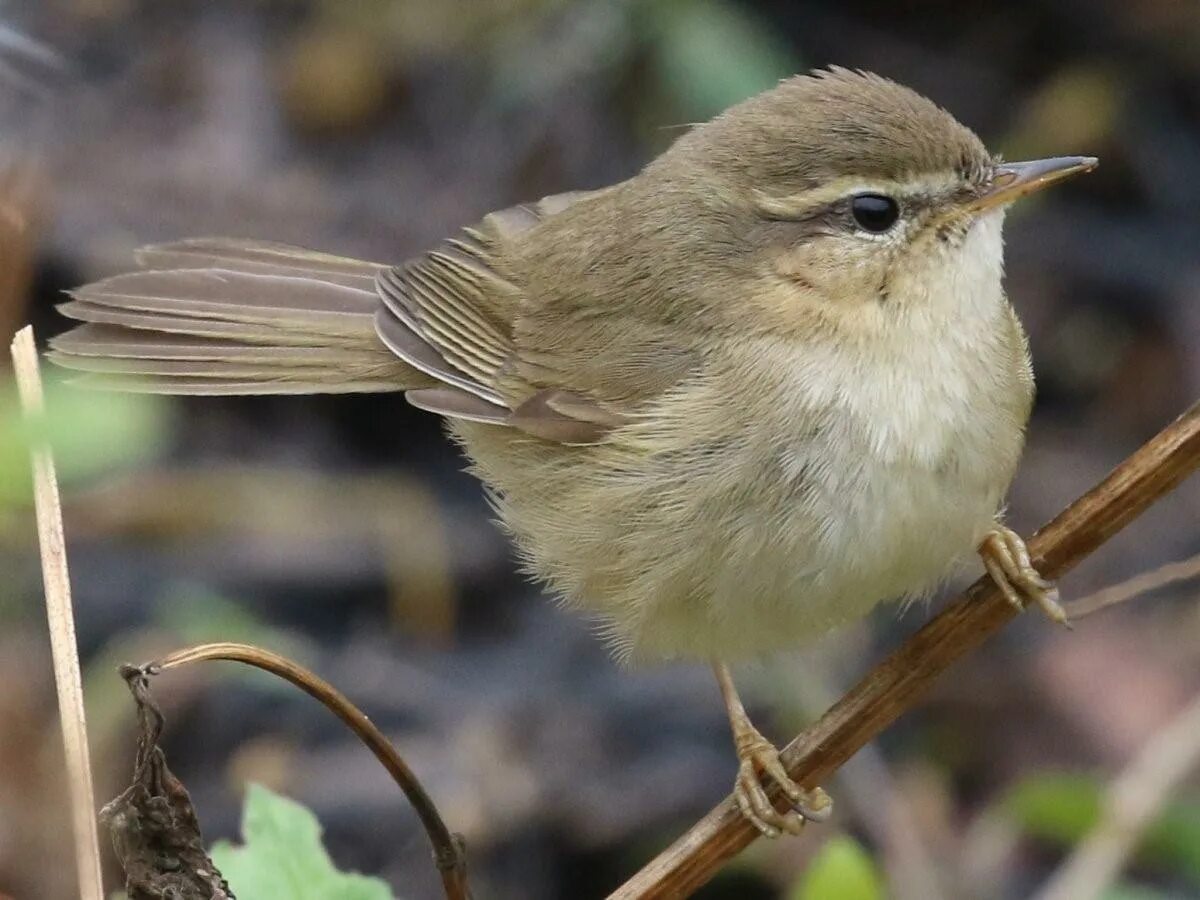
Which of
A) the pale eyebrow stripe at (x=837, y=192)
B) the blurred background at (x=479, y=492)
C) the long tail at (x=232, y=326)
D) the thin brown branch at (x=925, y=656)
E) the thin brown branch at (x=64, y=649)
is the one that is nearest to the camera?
the thin brown branch at (x=64, y=649)

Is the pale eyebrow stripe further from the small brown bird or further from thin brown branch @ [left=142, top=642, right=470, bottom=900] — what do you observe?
thin brown branch @ [left=142, top=642, right=470, bottom=900]

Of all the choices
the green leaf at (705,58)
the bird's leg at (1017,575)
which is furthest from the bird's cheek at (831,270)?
the green leaf at (705,58)

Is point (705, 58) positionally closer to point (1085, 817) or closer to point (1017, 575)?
point (1085, 817)

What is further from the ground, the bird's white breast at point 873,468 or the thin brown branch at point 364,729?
the bird's white breast at point 873,468

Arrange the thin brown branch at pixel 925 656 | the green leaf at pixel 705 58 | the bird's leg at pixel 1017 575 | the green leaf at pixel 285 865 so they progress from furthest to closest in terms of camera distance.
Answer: the green leaf at pixel 705 58 < the bird's leg at pixel 1017 575 < the thin brown branch at pixel 925 656 < the green leaf at pixel 285 865

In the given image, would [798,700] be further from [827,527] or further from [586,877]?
[827,527]

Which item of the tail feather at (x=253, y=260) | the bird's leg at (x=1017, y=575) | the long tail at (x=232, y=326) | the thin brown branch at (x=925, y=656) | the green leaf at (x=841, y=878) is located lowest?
the green leaf at (x=841, y=878)

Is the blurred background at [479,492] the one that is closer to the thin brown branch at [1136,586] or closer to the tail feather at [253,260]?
the tail feather at [253,260]

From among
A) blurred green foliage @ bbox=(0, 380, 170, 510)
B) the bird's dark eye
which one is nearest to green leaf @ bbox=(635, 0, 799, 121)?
the bird's dark eye

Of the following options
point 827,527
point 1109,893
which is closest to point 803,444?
point 827,527
